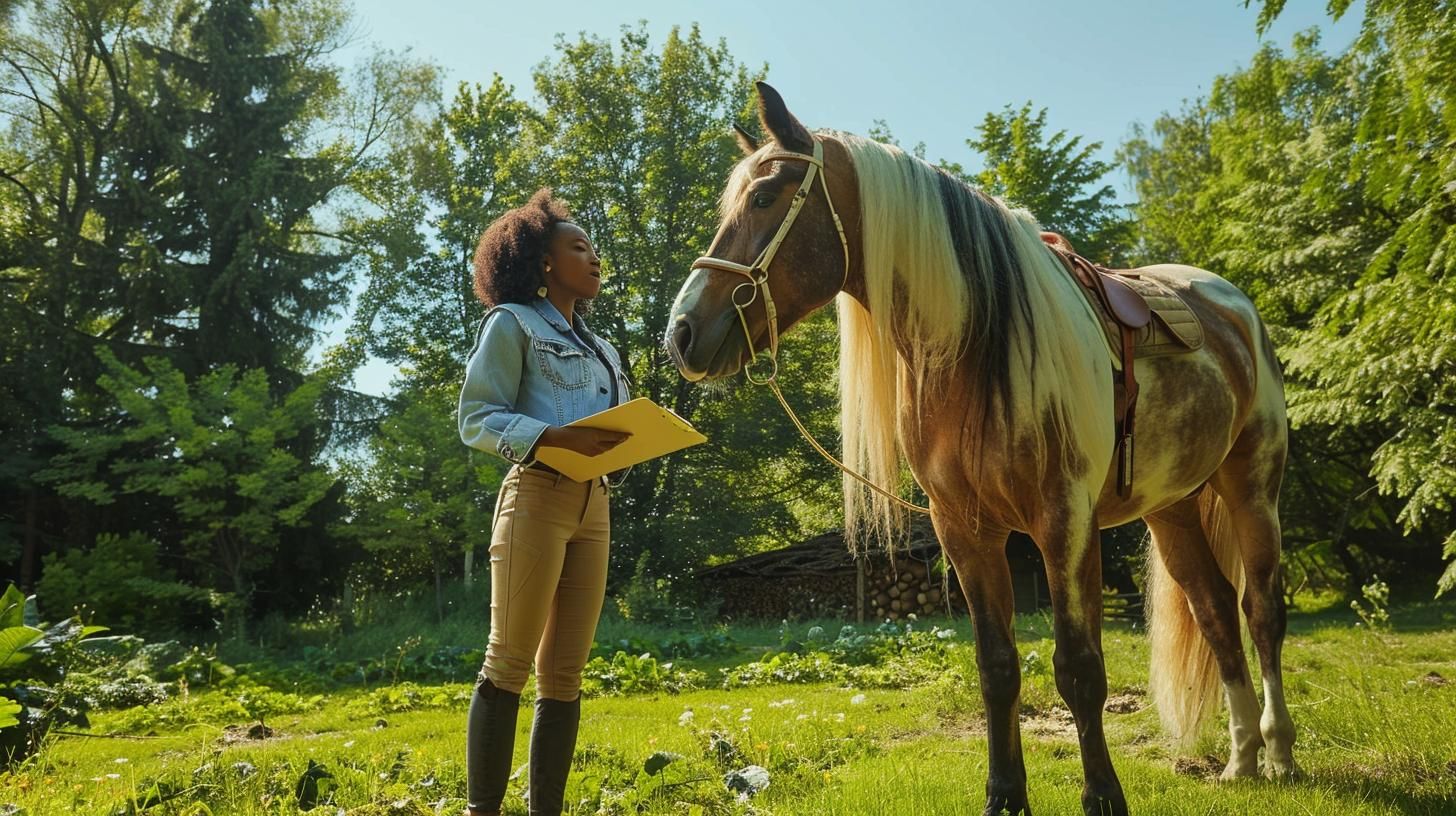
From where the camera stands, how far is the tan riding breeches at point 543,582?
2389 millimetres

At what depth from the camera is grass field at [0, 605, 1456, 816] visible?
289cm

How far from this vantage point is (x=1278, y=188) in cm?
1220

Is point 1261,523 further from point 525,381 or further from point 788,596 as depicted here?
point 788,596

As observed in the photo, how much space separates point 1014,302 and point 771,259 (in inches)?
29.2

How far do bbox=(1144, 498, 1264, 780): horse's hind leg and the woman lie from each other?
2.48m

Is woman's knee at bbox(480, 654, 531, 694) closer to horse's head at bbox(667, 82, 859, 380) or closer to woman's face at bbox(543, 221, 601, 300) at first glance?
horse's head at bbox(667, 82, 859, 380)

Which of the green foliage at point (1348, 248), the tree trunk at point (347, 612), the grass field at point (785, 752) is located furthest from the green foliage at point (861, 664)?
the tree trunk at point (347, 612)

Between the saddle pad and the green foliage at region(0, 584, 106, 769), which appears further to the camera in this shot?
the green foliage at region(0, 584, 106, 769)

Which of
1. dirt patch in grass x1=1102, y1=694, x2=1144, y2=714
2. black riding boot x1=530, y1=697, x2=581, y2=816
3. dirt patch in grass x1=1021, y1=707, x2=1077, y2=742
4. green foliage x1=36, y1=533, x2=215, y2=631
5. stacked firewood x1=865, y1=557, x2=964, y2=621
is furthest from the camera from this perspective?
stacked firewood x1=865, y1=557, x2=964, y2=621

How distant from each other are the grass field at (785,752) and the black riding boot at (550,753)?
49 cm

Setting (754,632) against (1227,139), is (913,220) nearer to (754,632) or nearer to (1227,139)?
(754,632)

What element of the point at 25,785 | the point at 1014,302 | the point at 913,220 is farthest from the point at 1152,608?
the point at 25,785

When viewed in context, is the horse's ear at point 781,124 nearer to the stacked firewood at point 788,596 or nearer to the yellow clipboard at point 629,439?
the yellow clipboard at point 629,439

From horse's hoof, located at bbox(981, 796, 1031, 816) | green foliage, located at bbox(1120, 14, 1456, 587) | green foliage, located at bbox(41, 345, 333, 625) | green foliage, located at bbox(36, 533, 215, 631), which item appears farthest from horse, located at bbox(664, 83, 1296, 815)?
green foliage, located at bbox(41, 345, 333, 625)
